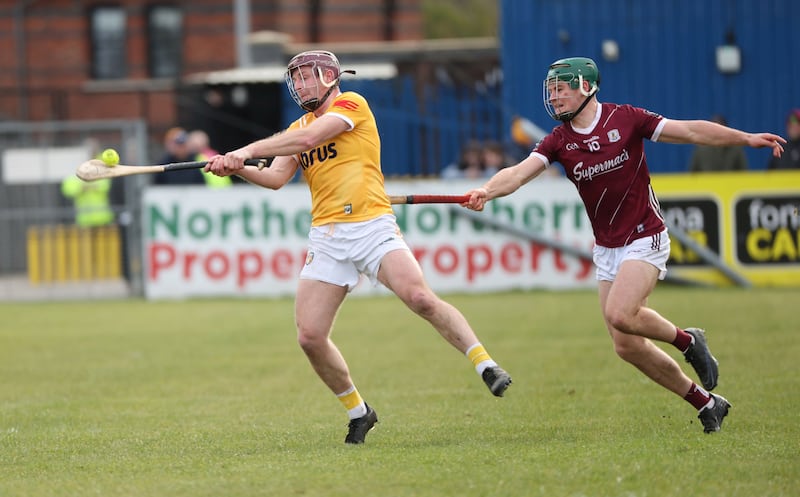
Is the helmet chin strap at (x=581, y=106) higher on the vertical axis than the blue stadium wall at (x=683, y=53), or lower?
lower

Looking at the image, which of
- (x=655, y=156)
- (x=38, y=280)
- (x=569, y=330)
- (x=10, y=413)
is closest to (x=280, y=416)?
(x=10, y=413)

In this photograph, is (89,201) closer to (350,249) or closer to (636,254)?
→ (350,249)

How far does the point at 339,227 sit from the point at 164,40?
29.8 meters

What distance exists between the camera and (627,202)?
8555 mm

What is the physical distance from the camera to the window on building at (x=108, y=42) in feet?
122

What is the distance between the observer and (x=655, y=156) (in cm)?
2341

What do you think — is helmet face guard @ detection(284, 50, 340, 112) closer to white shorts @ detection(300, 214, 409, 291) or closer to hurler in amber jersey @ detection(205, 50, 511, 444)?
hurler in amber jersey @ detection(205, 50, 511, 444)

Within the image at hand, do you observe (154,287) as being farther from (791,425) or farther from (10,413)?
(791,425)

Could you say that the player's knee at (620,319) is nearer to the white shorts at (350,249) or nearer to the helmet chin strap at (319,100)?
the white shorts at (350,249)

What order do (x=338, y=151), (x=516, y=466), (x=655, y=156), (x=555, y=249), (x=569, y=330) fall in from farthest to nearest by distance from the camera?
(x=655, y=156) < (x=555, y=249) < (x=569, y=330) < (x=338, y=151) < (x=516, y=466)

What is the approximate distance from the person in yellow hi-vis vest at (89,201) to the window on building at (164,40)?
49.5 ft

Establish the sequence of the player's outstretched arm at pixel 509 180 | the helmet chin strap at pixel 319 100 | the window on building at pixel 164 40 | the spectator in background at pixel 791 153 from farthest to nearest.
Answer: the window on building at pixel 164 40 < the spectator in background at pixel 791 153 < the player's outstretched arm at pixel 509 180 < the helmet chin strap at pixel 319 100

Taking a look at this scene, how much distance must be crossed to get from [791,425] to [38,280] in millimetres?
15095

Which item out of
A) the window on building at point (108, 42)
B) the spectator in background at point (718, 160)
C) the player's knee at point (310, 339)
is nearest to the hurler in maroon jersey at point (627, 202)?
the player's knee at point (310, 339)
